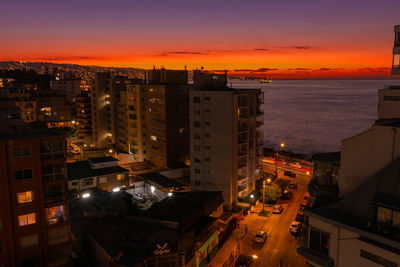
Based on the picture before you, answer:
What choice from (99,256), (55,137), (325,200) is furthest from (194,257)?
(55,137)

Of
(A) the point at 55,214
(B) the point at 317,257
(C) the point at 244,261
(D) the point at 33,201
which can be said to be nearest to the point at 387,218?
(B) the point at 317,257

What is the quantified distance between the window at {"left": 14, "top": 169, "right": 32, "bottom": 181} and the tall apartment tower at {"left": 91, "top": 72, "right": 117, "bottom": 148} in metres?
45.2

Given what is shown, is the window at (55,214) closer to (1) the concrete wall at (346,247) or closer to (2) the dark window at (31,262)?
(2) the dark window at (31,262)

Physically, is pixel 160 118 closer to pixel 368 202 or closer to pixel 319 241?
pixel 319 241

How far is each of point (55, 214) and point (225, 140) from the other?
1952 centimetres

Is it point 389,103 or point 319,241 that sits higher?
point 389,103

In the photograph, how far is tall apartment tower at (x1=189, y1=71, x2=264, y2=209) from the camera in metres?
33.2

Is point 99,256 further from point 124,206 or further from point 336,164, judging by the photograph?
point 336,164

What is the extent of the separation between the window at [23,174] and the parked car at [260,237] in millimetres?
17073

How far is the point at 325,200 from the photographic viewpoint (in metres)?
13.0

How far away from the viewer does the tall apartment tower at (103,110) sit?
2399 inches

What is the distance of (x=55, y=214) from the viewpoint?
17.0 meters

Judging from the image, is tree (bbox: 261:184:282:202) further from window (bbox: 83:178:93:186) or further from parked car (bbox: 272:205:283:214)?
window (bbox: 83:178:93:186)

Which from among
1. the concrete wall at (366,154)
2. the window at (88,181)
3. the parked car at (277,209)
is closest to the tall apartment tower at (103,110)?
the window at (88,181)
